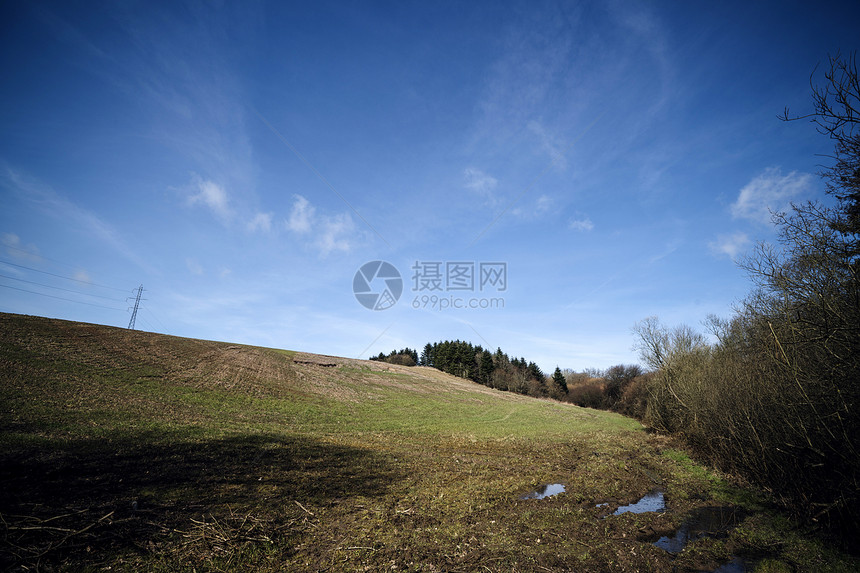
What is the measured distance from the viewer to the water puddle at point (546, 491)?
11.9 metres

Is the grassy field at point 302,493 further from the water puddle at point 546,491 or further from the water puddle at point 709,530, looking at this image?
the water puddle at point 546,491

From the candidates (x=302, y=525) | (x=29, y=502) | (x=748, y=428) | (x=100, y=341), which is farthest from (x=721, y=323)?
(x=100, y=341)

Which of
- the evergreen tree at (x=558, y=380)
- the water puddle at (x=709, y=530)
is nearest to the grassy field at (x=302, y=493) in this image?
the water puddle at (x=709, y=530)

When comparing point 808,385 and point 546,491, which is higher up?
point 808,385

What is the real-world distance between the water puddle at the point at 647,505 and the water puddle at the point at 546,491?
213 cm

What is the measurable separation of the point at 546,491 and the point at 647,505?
3469 millimetres

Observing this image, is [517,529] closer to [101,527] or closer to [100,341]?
[101,527]

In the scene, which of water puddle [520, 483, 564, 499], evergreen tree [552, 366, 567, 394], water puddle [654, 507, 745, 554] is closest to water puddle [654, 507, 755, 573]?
water puddle [654, 507, 745, 554]

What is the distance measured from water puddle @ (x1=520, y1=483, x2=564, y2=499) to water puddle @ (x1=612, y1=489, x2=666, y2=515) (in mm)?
2126

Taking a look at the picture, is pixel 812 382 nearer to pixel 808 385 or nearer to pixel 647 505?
pixel 808 385

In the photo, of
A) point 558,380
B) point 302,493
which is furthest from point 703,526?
point 558,380

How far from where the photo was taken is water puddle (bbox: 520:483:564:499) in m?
11.9

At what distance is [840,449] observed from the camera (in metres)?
9.05

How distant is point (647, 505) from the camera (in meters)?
12.1
